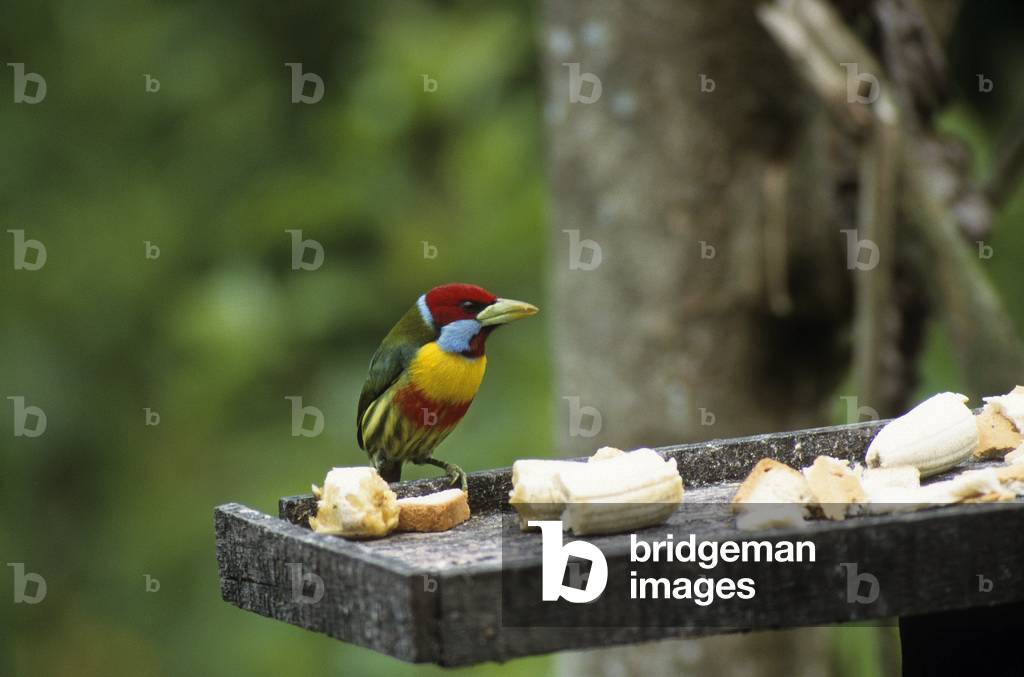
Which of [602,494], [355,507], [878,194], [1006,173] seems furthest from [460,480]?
[1006,173]

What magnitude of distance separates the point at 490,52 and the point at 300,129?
1.34 meters

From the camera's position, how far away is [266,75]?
656 cm

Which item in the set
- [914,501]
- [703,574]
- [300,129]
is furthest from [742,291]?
[300,129]

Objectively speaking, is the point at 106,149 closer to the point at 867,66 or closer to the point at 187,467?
the point at 187,467

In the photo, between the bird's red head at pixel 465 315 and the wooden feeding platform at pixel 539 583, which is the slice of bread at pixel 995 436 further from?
the bird's red head at pixel 465 315

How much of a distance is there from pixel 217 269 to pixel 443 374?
363 cm

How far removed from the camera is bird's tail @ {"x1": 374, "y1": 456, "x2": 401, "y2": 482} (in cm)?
330

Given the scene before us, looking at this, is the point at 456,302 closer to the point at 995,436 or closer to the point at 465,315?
the point at 465,315

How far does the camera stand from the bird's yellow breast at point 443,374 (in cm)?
316

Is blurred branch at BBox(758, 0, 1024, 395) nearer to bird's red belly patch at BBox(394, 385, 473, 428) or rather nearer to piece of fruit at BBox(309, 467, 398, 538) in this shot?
bird's red belly patch at BBox(394, 385, 473, 428)

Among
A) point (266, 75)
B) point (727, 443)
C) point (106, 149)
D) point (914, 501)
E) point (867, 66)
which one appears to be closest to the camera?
point (914, 501)

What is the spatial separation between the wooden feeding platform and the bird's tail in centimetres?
108

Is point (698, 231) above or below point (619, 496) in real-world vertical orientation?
above

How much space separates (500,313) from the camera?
3.10 m
